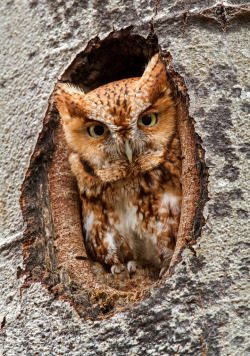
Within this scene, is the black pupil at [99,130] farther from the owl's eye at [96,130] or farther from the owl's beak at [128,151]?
the owl's beak at [128,151]

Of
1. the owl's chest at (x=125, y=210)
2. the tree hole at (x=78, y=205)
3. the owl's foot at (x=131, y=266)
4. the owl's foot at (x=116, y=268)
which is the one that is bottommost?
the owl's foot at (x=131, y=266)

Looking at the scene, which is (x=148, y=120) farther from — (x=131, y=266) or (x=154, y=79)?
(x=131, y=266)

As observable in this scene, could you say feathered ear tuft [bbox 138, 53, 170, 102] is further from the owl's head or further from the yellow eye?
the yellow eye

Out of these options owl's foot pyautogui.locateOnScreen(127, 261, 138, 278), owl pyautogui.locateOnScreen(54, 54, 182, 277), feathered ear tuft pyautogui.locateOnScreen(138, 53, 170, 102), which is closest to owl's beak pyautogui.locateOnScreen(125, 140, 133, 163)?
owl pyautogui.locateOnScreen(54, 54, 182, 277)

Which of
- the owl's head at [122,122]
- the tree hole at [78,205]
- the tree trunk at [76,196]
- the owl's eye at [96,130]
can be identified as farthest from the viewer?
the owl's eye at [96,130]

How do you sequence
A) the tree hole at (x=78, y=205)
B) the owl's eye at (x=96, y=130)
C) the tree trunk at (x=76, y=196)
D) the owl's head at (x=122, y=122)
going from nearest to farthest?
the tree trunk at (x=76, y=196) < the tree hole at (x=78, y=205) < the owl's head at (x=122, y=122) < the owl's eye at (x=96, y=130)

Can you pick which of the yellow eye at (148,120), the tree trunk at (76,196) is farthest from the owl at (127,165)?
the tree trunk at (76,196)

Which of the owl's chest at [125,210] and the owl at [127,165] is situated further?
the owl's chest at [125,210]
